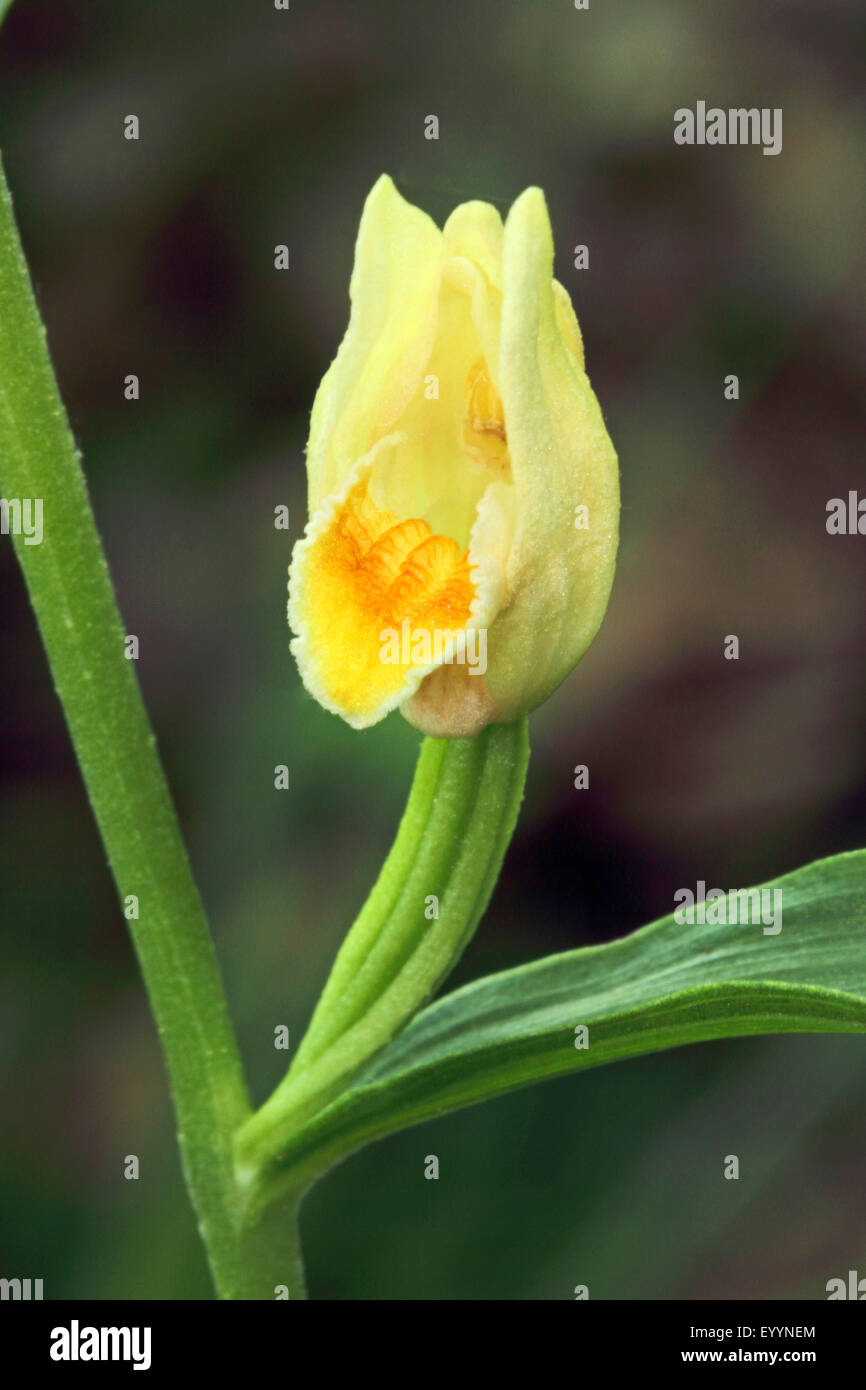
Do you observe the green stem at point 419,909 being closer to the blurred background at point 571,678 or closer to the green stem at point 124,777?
the green stem at point 124,777

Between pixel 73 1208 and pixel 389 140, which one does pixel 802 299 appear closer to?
pixel 389 140

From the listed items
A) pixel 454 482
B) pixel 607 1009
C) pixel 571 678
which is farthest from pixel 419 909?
pixel 571 678

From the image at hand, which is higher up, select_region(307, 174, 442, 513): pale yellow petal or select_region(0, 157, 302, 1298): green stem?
select_region(307, 174, 442, 513): pale yellow petal

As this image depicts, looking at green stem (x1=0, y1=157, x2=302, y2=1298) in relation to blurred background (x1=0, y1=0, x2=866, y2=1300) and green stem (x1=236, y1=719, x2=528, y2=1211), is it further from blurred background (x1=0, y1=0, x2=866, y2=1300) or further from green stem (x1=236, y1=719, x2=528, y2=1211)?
blurred background (x1=0, y1=0, x2=866, y2=1300)

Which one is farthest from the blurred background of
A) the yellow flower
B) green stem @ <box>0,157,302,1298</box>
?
the yellow flower

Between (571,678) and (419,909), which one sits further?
(571,678)

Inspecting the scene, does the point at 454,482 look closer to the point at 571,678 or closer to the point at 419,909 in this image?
the point at 419,909
